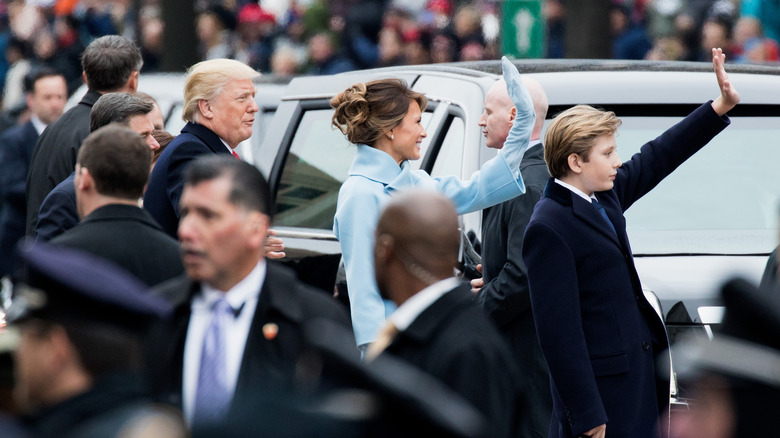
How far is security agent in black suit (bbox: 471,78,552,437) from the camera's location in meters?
4.92

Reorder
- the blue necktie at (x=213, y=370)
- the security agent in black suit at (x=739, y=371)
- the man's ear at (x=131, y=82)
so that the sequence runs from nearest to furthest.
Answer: the security agent in black suit at (x=739, y=371) → the blue necktie at (x=213, y=370) → the man's ear at (x=131, y=82)

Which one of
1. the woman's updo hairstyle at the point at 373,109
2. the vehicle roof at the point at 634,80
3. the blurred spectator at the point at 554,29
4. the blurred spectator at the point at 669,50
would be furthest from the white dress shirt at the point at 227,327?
the blurred spectator at the point at 554,29

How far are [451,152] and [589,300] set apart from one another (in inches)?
48.7

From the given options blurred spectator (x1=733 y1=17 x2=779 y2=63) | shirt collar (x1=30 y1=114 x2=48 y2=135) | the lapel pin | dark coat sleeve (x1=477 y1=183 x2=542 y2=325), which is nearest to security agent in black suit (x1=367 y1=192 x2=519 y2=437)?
the lapel pin

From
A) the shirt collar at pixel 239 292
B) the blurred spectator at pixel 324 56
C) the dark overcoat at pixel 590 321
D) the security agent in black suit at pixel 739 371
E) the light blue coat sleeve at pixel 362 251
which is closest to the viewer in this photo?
the security agent in black suit at pixel 739 371

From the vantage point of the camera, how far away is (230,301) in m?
3.30

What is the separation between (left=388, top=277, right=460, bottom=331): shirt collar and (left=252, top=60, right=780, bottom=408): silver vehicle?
2.00 m

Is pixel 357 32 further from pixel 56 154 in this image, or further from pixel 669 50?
pixel 56 154

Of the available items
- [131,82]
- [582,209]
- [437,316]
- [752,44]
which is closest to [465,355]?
[437,316]

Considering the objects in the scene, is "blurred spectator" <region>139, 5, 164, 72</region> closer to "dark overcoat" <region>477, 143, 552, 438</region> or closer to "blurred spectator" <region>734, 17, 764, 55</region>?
"blurred spectator" <region>734, 17, 764, 55</region>

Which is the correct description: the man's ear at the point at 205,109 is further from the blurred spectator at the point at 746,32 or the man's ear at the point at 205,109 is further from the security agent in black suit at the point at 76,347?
the blurred spectator at the point at 746,32

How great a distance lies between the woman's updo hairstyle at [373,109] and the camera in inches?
186

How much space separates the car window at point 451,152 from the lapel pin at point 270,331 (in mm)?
2253

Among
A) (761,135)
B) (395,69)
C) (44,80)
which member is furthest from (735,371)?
(44,80)
